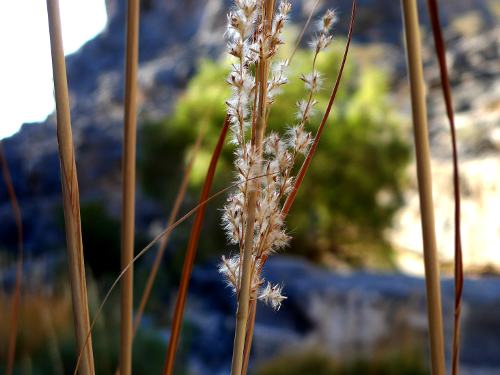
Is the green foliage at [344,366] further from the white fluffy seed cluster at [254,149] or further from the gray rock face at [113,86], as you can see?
the white fluffy seed cluster at [254,149]

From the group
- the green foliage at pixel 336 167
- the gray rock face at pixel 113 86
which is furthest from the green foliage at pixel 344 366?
the green foliage at pixel 336 167

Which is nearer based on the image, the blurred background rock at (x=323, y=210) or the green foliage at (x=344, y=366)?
the green foliage at (x=344, y=366)

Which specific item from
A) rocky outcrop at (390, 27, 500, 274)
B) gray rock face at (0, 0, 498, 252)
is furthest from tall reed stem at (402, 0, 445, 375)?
rocky outcrop at (390, 27, 500, 274)

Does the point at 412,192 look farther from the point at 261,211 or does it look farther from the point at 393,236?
the point at 261,211

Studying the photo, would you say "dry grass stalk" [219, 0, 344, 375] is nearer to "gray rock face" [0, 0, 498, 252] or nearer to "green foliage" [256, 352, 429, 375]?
"gray rock face" [0, 0, 498, 252]

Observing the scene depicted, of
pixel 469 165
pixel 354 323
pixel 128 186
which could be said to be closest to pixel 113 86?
pixel 469 165
